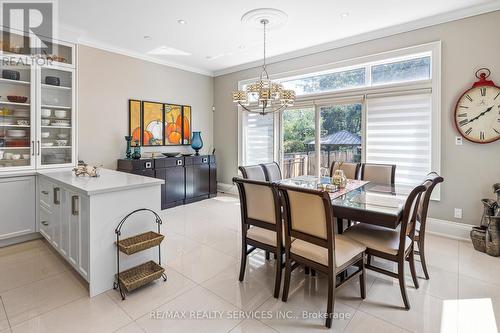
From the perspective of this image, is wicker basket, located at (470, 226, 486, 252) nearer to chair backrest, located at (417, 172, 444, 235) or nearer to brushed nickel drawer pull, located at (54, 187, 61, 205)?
chair backrest, located at (417, 172, 444, 235)

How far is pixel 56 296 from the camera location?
7.36 ft

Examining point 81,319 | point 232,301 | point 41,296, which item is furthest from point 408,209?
point 41,296

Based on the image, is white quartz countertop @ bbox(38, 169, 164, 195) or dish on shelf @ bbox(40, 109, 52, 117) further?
dish on shelf @ bbox(40, 109, 52, 117)

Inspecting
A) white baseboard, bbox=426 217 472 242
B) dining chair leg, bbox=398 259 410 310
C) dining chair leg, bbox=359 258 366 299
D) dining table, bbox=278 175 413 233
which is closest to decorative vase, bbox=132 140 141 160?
dining table, bbox=278 175 413 233

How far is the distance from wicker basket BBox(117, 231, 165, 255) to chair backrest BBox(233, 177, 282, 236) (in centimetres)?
83

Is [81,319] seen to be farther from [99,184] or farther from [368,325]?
[368,325]

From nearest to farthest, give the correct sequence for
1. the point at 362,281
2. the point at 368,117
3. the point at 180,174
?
1. the point at 362,281
2. the point at 368,117
3. the point at 180,174

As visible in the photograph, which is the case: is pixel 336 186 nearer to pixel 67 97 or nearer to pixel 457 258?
pixel 457 258

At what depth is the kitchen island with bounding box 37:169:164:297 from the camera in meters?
2.20

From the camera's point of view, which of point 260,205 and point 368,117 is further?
point 368,117

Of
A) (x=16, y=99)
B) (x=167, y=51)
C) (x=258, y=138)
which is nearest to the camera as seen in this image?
(x=16, y=99)

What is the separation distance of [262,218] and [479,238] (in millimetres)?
2761

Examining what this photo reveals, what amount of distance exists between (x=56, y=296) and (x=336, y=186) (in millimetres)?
2829

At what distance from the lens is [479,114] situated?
3.36 metres
